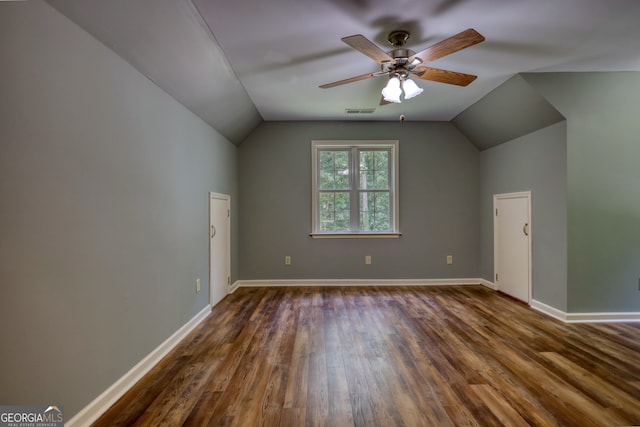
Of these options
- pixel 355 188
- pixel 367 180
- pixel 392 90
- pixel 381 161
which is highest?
pixel 392 90

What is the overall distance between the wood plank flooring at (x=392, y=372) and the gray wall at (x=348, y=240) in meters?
1.26

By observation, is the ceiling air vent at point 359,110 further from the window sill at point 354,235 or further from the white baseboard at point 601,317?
the white baseboard at point 601,317

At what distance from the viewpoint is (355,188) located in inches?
190

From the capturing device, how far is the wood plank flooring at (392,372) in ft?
5.58

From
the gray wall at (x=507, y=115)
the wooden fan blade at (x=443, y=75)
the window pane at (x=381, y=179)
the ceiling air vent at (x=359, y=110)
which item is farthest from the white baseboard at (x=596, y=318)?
the ceiling air vent at (x=359, y=110)

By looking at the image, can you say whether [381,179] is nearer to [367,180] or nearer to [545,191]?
[367,180]

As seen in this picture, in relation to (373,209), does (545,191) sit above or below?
above

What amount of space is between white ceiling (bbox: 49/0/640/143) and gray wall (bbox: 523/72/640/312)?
435mm

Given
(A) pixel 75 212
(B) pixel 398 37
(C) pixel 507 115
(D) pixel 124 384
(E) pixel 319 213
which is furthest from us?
(E) pixel 319 213

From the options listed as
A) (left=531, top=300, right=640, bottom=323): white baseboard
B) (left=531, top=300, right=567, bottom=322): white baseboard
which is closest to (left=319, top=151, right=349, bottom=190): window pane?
(left=531, top=300, right=567, bottom=322): white baseboard

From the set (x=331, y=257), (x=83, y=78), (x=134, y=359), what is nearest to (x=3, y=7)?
(x=83, y=78)

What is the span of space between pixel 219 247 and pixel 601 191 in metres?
4.48

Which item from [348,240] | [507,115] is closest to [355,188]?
[348,240]

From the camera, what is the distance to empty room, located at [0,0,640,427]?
1514 mm
